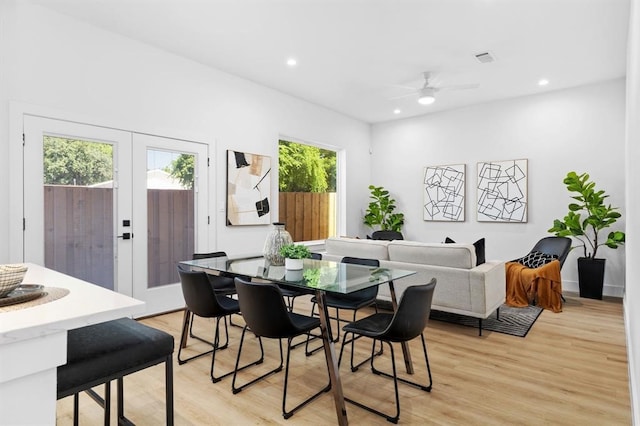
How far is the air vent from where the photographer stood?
4257 millimetres

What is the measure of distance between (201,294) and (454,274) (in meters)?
2.33

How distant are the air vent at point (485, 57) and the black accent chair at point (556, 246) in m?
2.60

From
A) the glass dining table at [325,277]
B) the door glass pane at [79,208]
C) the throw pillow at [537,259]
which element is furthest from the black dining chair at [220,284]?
the throw pillow at [537,259]

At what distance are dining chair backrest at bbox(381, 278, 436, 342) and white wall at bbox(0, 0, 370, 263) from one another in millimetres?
3160

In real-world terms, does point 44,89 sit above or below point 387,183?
above

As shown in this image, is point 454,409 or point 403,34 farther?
point 403,34

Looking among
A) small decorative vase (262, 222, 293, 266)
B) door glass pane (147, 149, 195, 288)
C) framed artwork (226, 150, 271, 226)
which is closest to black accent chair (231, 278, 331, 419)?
small decorative vase (262, 222, 293, 266)

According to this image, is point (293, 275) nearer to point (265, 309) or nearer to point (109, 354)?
point (265, 309)

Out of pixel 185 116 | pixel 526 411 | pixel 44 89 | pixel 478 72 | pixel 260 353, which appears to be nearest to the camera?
pixel 526 411

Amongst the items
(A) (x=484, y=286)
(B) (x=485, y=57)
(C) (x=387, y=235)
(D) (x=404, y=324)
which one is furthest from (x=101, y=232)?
(B) (x=485, y=57)

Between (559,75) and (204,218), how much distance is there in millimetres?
5053

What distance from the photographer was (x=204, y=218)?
183 inches

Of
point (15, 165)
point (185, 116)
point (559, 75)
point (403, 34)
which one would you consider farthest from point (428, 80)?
point (15, 165)

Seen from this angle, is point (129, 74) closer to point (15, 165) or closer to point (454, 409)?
point (15, 165)
